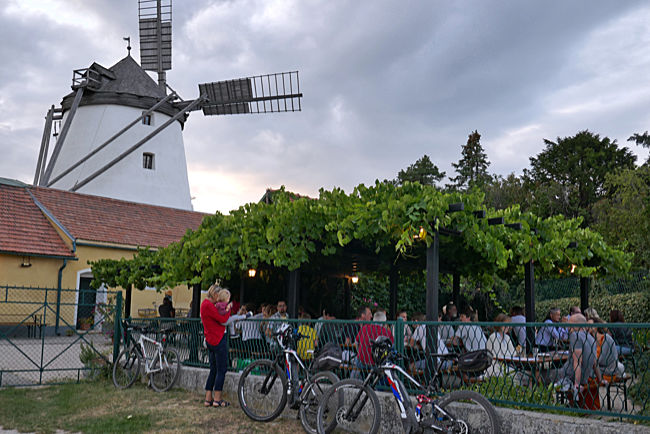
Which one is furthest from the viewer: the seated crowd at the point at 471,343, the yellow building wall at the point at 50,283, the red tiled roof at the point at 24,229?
the red tiled roof at the point at 24,229

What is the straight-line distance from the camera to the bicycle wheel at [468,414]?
4.59 m

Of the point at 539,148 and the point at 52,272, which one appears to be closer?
the point at 52,272

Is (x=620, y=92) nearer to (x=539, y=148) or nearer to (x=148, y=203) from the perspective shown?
(x=148, y=203)

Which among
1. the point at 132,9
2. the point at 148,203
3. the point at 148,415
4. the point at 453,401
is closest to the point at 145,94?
the point at 148,203

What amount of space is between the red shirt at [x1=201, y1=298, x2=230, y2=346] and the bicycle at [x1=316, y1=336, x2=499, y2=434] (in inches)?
80.7

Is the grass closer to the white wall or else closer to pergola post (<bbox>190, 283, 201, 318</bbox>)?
pergola post (<bbox>190, 283, 201, 318</bbox>)

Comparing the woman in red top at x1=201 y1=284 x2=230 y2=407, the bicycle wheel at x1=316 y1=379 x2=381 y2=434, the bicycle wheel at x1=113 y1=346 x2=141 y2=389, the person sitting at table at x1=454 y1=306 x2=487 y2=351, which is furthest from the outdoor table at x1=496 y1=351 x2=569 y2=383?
the bicycle wheel at x1=113 y1=346 x2=141 y2=389

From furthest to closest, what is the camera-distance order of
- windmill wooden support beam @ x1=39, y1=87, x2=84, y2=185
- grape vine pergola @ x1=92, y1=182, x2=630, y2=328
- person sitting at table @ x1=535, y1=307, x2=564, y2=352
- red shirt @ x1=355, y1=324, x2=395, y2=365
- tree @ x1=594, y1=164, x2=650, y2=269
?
windmill wooden support beam @ x1=39, y1=87, x2=84, y2=185
tree @ x1=594, y1=164, x2=650, y2=269
grape vine pergola @ x1=92, y1=182, x2=630, y2=328
red shirt @ x1=355, y1=324, x2=395, y2=365
person sitting at table @ x1=535, y1=307, x2=564, y2=352

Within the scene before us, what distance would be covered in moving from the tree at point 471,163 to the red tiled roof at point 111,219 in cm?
2843

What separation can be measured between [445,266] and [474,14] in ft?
16.0

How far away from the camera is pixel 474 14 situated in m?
10.6

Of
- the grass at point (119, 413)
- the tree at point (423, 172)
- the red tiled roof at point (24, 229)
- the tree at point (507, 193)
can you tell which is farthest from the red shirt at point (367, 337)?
the tree at point (423, 172)

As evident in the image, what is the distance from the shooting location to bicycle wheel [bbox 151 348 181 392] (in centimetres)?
810

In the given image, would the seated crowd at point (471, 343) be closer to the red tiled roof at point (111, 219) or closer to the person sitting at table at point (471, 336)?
the person sitting at table at point (471, 336)
